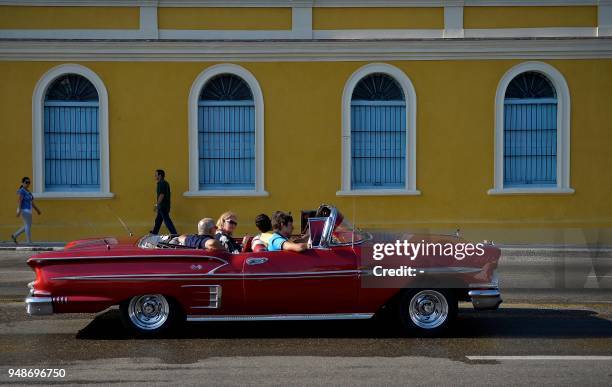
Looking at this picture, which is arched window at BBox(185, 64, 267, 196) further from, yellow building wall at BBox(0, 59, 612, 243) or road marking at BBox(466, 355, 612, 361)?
road marking at BBox(466, 355, 612, 361)

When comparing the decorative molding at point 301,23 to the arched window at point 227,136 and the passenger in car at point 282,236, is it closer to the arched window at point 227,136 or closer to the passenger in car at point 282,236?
the arched window at point 227,136

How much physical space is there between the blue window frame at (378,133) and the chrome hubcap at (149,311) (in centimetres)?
1050

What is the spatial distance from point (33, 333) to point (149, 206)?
31.8ft

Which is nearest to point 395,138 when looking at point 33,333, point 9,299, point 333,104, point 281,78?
point 333,104

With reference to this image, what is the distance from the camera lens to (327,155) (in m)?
17.9

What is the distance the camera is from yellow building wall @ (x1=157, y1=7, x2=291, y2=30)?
17797 mm

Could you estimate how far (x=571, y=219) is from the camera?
59.1 feet

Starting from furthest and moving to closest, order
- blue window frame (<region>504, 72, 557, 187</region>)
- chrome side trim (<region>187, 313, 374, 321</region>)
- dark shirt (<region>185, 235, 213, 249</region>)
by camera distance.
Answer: blue window frame (<region>504, 72, 557, 187</region>)
dark shirt (<region>185, 235, 213, 249</region>)
chrome side trim (<region>187, 313, 374, 321</region>)

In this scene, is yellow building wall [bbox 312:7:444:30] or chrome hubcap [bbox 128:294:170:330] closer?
chrome hubcap [bbox 128:294:170:330]

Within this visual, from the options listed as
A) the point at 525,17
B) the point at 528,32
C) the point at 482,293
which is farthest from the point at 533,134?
the point at 482,293

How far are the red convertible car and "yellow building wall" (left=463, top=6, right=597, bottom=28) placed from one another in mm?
11147

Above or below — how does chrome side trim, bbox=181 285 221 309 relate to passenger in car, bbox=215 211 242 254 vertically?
below

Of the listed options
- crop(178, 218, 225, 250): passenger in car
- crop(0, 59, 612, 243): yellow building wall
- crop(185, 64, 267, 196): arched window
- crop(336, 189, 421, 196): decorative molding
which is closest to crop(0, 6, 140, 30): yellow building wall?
crop(0, 59, 612, 243): yellow building wall

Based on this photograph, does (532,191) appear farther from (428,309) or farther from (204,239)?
(204,239)
